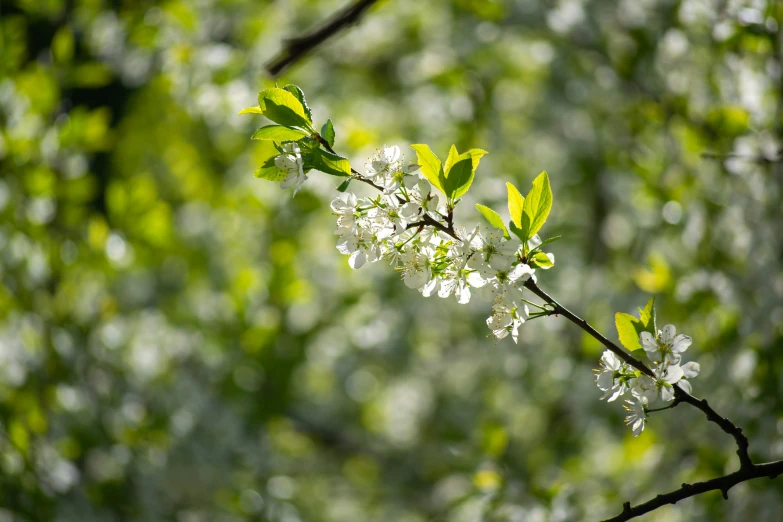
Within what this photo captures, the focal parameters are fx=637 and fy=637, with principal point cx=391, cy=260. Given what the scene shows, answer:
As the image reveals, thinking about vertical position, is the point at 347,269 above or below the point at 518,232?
below

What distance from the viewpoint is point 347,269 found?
3363 millimetres

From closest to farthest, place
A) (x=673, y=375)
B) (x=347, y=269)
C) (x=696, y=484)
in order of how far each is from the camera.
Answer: (x=696, y=484) < (x=673, y=375) < (x=347, y=269)

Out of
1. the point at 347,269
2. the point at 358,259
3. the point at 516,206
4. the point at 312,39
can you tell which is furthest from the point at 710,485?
the point at 347,269

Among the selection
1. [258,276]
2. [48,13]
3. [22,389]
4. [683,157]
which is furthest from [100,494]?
[683,157]

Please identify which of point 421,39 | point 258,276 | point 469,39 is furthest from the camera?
point 421,39

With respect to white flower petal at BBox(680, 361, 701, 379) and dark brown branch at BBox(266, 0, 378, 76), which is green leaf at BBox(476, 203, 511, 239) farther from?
dark brown branch at BBox(266, 0, 378, 76)

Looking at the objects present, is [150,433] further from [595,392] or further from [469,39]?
[469,39]

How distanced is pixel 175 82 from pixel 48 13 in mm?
664

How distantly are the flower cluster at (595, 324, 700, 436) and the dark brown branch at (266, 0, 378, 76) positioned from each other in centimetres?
77

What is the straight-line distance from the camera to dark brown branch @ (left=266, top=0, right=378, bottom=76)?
1.20 metres

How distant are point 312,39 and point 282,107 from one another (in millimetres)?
382

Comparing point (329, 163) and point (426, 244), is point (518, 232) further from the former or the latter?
point (329, 163)

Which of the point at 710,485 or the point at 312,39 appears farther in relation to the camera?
the point at 312,39

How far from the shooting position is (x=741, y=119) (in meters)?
2.18
